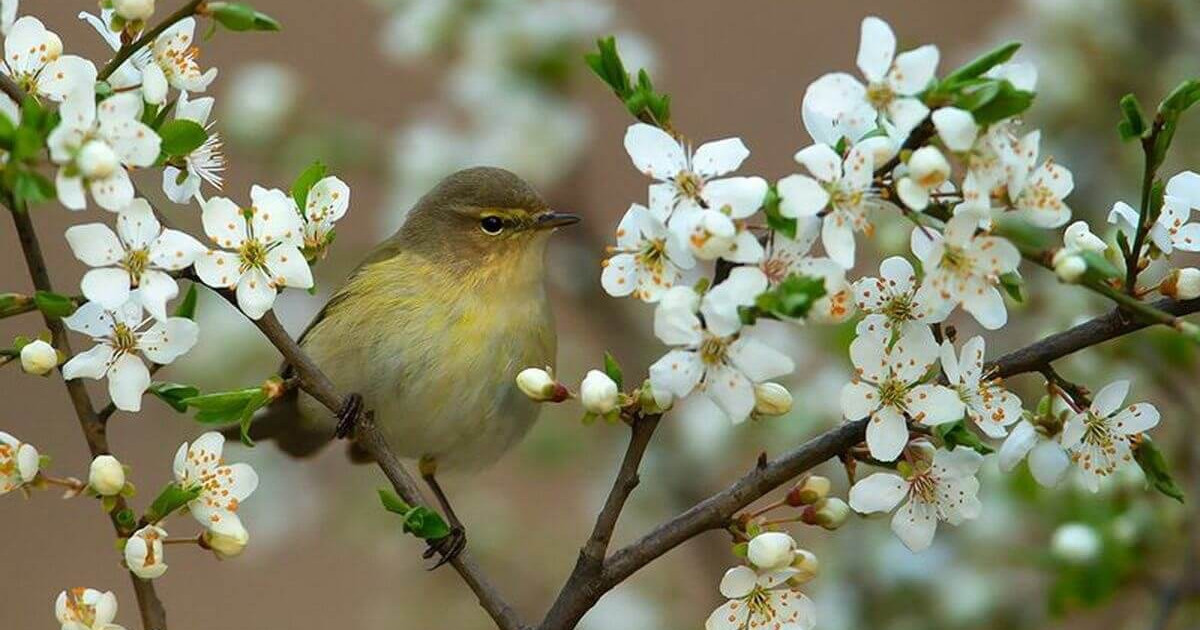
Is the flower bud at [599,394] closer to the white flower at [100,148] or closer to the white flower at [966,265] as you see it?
the white flower at [966,265]

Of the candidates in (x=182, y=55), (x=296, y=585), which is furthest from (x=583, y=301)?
(x=296, y=585)

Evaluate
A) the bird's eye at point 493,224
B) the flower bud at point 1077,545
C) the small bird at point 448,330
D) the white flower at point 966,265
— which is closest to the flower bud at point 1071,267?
the white flower at point 966,265

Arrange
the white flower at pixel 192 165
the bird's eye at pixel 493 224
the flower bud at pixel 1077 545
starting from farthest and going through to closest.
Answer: the bird's eye at pixel 493 224 → the flower bud at pixel 1077 545 → the white flower at pixel 192 165

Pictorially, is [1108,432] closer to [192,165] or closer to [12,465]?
[192,165]

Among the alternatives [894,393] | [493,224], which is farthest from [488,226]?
[894,393]

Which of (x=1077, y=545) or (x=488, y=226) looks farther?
(x=488, y=226)
